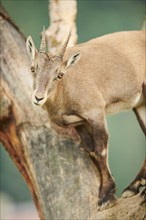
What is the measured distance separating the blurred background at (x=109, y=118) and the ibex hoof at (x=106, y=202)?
6.27m

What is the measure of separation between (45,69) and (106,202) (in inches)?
62.4

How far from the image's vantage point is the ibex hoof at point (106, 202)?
23.0 ft

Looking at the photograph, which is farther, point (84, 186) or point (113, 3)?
point (113, 3)

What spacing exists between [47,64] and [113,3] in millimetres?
7786

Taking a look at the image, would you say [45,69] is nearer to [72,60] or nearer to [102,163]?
[72,60]

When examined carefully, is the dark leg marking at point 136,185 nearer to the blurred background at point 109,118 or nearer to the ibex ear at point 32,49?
the ibex ear at point 32,49

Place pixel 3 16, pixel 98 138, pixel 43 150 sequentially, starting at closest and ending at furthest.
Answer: pixel 98 138
pixel 43 150
pixel 3 16

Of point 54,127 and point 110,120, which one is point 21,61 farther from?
point 110,120

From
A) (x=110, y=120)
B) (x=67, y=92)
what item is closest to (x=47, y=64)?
(x=67, y=92)

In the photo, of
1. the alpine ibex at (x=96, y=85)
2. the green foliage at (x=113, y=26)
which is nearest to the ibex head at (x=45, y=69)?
the alpine ibex at (x=96, y=85)

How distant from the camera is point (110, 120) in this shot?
1359 cm

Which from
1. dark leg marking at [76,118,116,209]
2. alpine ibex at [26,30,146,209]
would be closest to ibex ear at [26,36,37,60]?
alpine ibex at [26,30,146,209]

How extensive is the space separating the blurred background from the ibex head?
6631 mm

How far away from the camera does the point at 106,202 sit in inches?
277
